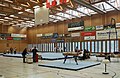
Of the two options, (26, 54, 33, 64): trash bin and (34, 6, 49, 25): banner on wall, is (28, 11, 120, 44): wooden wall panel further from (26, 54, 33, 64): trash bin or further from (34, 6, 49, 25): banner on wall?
Answer: (26, 54, 33, 64): trash bin

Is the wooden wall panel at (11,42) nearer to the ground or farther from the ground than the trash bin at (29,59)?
farther from the ground

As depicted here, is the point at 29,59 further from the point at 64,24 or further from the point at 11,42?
the point at 11,42

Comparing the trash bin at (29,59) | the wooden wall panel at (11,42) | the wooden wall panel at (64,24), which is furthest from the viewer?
the wooden wall panel at (11,42)

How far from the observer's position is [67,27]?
95.3 feet

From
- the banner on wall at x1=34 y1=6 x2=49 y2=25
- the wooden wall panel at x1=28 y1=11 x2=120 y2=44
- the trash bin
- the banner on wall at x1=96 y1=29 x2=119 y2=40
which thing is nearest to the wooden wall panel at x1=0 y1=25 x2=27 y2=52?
the wooden wall panel at x1=28 y1=11 x2=120 y2=44

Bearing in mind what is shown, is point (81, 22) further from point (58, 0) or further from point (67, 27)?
point (58, 0)

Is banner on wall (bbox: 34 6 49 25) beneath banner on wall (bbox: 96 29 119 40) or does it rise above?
above

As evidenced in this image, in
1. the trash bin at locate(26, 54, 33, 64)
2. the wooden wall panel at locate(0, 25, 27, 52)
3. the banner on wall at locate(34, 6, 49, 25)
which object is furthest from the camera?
the wooden wall panel at locate(0, 25, 27, 52)

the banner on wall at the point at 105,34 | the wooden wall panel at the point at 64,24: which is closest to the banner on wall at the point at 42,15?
the banner on wall at the point at 105,34

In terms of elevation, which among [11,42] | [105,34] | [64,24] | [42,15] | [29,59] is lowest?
[29,59]

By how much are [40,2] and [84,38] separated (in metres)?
10.9

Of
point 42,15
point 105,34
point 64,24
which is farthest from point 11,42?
point 42,15

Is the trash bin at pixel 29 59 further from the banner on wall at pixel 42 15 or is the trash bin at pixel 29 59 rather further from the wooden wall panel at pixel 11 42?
the wooden wall panel at pixel 11 42

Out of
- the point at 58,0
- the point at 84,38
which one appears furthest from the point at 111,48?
the point at 58,0
